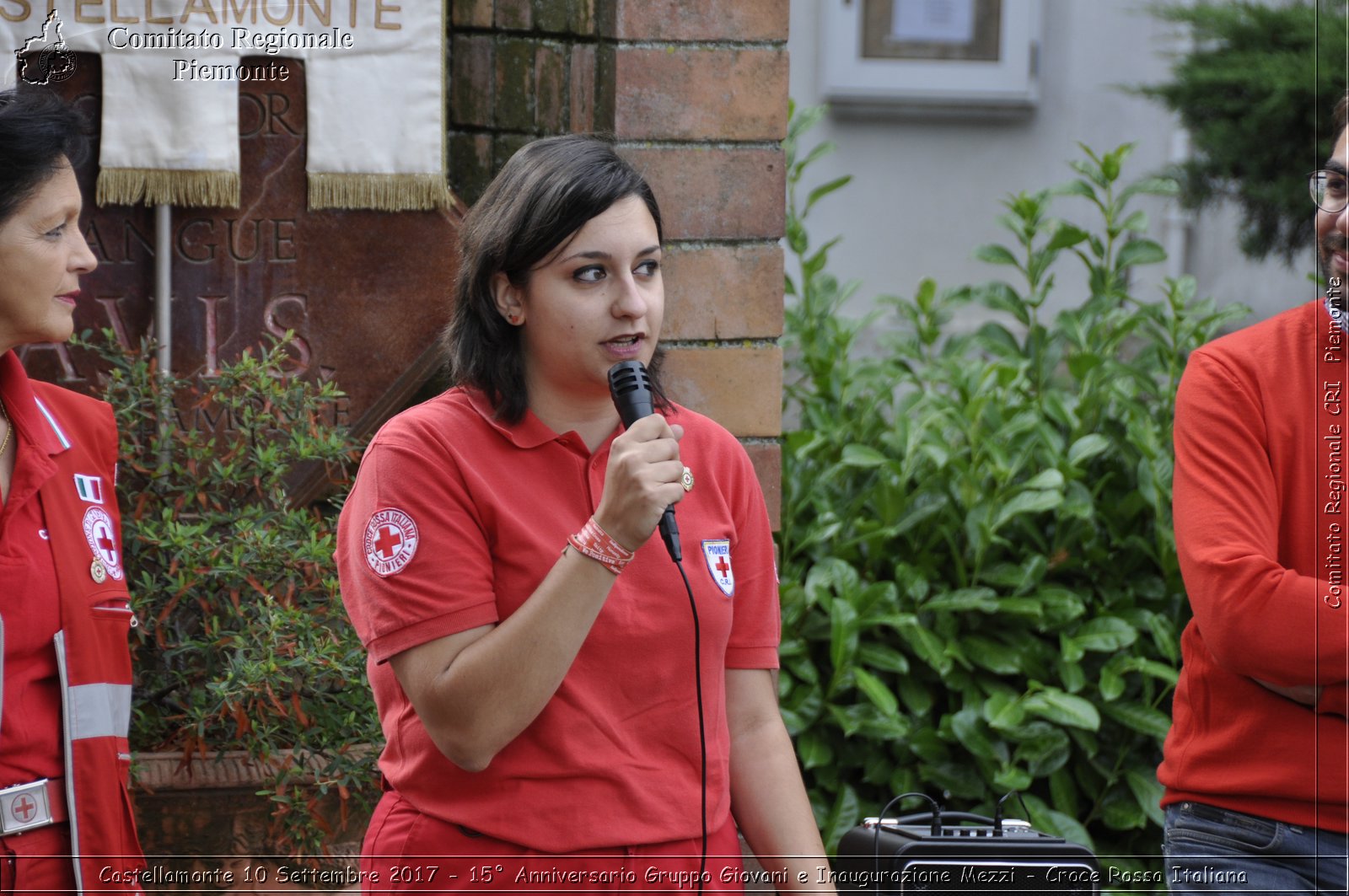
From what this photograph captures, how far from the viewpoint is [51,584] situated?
92.4 inches

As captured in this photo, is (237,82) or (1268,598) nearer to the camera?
(1268,598)

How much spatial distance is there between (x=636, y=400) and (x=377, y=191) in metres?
1.47

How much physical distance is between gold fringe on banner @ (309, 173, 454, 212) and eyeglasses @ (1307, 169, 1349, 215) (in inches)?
71.1

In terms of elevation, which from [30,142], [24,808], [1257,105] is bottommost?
[24,808]

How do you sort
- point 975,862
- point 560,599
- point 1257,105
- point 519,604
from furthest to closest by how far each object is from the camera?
point 1257,105 < point 975,862 < point 519,604 < point 560,599

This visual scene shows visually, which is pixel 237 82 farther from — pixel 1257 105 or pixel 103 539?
pixel 1257 105

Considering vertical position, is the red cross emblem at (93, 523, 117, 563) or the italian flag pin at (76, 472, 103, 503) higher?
the italian flag pin at (76, 472, 103, 503)

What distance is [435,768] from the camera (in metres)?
2.03

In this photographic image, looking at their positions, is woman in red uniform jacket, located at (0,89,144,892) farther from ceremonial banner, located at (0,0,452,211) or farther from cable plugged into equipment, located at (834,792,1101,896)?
cable plugged into equipment, located at (834,792,1101,896)

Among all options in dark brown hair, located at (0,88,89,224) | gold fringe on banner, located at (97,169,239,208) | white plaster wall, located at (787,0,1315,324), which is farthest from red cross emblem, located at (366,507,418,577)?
white plaster wall, located at (787,0,1315,324)

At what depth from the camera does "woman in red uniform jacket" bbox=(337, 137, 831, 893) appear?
76.8 inches

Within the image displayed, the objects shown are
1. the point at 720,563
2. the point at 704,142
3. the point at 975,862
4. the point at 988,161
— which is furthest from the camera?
the point at 988,161

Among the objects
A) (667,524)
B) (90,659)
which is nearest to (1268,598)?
(667,524)

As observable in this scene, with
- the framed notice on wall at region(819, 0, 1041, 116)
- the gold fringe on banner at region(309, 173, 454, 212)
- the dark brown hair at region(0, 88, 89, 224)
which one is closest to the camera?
the dark brown hair at region(0, 88, 89, 224)
